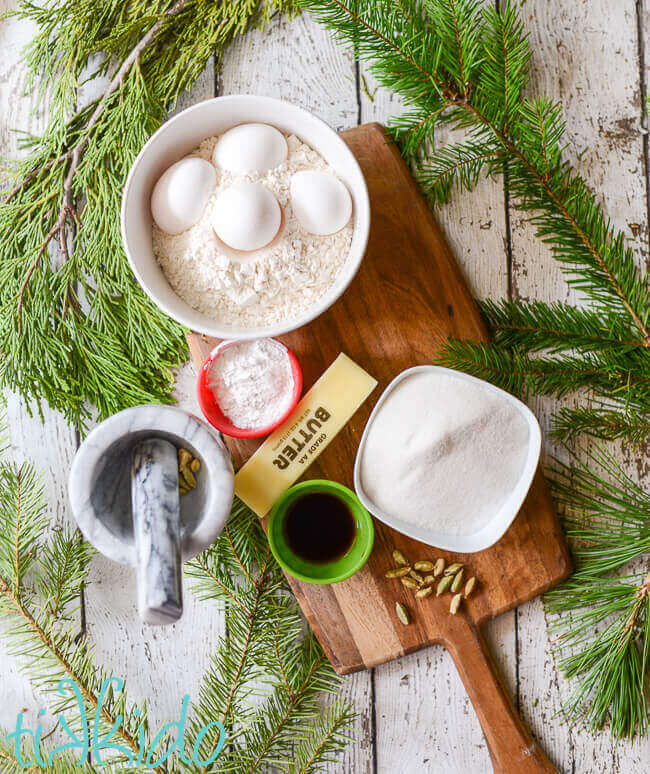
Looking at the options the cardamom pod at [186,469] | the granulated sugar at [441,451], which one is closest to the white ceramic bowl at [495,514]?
the granulated sugar at [441,451]

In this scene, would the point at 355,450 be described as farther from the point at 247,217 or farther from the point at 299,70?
the point at 299,70

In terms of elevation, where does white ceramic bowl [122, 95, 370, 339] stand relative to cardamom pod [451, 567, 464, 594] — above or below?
above

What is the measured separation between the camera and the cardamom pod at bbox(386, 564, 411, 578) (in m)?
0.92

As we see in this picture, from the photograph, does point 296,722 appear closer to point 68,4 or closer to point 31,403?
point 31,403

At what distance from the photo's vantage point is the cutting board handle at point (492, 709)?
0.93m

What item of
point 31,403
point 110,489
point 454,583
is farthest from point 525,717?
point 31,403

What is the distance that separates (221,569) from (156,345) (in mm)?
340

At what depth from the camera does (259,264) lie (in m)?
0.81

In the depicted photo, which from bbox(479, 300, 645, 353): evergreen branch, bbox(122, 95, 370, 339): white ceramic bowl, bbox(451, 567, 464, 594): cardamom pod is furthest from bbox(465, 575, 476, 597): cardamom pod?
bbox(122, 95, 370, 339): white ceramic bowl

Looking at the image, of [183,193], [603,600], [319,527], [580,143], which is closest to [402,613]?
[319,527]

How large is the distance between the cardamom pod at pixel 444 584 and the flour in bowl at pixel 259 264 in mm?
427

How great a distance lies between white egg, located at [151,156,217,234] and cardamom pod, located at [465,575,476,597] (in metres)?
0.62

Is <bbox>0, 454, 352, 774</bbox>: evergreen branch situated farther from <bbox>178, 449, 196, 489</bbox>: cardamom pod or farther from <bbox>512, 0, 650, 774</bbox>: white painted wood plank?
<bbox>512, 0, 650, 774</bbox>: white painted wood plank

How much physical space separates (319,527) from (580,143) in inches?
27.3
